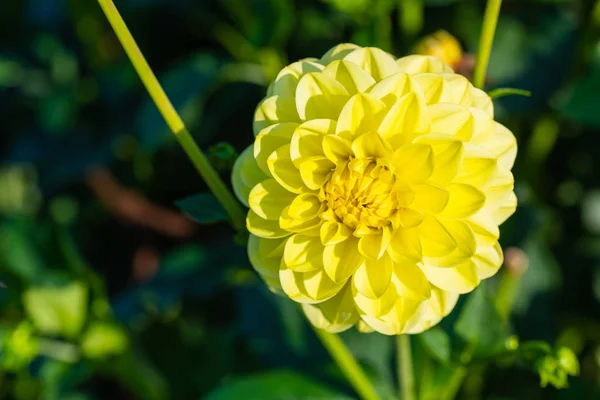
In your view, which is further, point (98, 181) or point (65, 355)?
point (98, 181)

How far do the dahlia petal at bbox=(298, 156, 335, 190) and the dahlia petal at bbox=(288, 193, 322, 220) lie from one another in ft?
0.05

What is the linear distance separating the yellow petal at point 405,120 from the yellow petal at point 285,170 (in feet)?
0.38

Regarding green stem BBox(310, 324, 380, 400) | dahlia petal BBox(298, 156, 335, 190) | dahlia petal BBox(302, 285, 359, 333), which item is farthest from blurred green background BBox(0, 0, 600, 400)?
dahlia petal BBox(298, 156, 335, 190)

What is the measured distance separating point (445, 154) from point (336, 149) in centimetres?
13

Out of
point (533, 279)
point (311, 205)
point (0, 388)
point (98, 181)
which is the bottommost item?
point (0, 388)

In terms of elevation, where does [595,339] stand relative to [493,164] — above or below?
below

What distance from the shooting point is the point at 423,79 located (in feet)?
2.76

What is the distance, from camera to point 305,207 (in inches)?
34.0

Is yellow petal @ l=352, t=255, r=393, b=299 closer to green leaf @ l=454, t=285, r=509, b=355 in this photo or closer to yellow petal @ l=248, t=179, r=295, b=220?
yellow petal @ l=248, t=179, r=295, b=220

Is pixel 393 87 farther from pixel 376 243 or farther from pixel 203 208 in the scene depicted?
pixel 203 208

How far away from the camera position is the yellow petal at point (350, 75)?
825mm

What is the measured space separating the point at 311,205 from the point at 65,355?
84 cm

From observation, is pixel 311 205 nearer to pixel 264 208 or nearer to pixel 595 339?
pixel 264 208

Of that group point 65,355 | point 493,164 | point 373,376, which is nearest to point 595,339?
point 373,376
